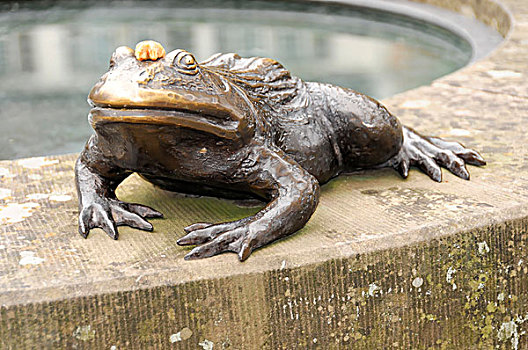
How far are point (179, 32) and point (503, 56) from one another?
3659 millimetres

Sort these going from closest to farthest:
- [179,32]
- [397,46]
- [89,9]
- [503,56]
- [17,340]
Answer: [17,340] < [503,56] < [397,46] < [179,32] < [89,9]

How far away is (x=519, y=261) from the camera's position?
2451mm

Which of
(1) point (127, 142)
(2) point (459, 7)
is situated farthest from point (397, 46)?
(1) point (127, 142)

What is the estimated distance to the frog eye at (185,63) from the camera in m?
2.11

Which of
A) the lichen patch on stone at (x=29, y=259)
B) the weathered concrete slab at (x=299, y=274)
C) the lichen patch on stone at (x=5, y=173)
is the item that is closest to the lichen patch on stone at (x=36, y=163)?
the lichen patch on stone at (x=5, y=173)

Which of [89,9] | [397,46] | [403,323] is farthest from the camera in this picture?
[89,9]

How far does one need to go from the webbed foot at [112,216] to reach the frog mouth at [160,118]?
15.4 inches

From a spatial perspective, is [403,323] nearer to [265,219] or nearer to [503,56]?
[265,219]

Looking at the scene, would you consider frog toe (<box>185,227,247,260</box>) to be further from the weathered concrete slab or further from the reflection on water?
the reflection on water

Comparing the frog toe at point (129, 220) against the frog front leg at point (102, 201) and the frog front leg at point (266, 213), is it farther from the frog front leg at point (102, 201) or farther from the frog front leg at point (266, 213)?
the frog front leg at point (266, 213)

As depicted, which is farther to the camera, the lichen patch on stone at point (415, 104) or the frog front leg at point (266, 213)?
the lichen patch on stone at point (415, 104)

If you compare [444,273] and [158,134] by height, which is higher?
[158,134]

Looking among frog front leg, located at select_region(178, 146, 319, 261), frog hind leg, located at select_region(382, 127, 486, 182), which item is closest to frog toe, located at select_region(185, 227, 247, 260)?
frog front leg, located at select_region(178, 146, 319, 261)

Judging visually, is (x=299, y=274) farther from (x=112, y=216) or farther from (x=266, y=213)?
(x=112, y=216)
